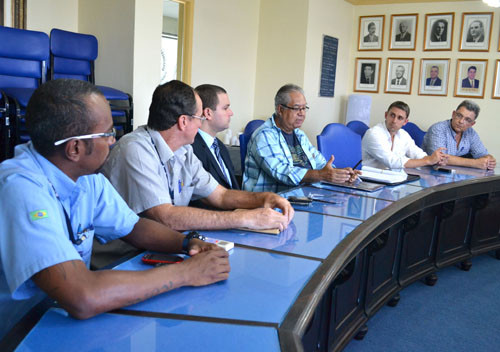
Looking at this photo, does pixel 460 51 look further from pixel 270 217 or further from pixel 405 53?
pixel 270 217

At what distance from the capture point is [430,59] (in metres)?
6.23

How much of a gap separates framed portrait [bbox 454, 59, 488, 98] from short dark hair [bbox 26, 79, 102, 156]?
233 inches

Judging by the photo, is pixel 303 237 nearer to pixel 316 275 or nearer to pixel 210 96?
pixel 316 275

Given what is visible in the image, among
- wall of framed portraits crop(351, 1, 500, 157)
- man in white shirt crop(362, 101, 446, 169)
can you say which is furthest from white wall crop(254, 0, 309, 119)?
man in white shirt crop(362, 101, 446, 169)

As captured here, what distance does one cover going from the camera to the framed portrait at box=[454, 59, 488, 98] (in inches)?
234

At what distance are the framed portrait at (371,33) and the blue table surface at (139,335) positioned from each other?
6229mm

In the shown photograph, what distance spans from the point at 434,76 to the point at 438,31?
1.90ft

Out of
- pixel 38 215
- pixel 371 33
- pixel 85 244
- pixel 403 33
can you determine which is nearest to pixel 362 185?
pixel 85 244

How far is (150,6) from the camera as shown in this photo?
4.15 meters

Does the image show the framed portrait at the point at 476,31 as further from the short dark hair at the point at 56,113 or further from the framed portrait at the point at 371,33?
the short dark hair at the point at 56,113

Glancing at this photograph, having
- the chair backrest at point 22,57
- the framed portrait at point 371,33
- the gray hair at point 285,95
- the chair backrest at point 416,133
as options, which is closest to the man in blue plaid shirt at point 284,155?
the gray hair at point 285,95

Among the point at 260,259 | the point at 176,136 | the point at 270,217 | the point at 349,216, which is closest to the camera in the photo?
the point at 260,259

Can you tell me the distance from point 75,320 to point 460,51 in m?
6.22

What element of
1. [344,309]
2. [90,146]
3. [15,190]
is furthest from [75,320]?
[344,309]
